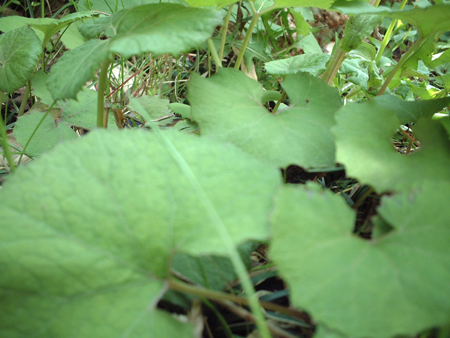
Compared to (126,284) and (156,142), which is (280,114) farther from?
(126,284)

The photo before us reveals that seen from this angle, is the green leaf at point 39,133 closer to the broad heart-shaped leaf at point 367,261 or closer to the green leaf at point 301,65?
the green leaf at point 301,65

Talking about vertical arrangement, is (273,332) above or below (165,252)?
below

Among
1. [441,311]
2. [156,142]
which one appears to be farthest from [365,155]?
[156,142]

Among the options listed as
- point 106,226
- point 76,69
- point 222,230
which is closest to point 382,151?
point 222,230

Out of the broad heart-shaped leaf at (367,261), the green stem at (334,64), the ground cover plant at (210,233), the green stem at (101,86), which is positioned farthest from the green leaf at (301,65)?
the broad heart-shaped leaf at (367,261)

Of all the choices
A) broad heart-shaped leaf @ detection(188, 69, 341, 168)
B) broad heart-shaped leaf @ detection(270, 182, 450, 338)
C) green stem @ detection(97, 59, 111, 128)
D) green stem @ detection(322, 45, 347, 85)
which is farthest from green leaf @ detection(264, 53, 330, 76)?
broad heart-shaped leaf @ detection(270, 182, 450, 338)

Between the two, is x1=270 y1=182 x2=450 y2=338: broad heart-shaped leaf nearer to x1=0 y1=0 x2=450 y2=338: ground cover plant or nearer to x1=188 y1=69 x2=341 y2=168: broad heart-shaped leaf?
x1=0 y1=0 x2=450 y2=338: ground cover plant

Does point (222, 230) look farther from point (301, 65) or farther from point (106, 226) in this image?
point (301, 65)
